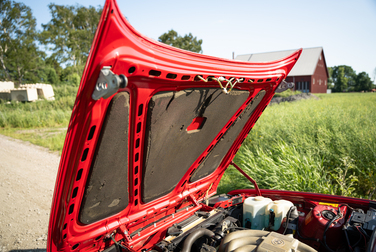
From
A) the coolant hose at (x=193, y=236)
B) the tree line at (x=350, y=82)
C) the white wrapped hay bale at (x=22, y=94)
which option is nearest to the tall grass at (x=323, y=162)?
the coolant hose at (x=193, y=236)

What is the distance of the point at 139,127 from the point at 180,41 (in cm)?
3697

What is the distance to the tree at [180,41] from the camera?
3553cm

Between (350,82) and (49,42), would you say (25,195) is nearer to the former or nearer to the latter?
(49,42)

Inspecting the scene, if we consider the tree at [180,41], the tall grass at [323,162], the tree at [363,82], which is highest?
the tree at [180,41]

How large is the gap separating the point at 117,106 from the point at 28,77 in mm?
38622

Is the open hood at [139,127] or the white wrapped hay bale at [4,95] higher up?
the white wrapped hay bale at [4,95]

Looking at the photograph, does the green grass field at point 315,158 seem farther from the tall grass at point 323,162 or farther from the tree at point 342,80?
the tree at point 342,80

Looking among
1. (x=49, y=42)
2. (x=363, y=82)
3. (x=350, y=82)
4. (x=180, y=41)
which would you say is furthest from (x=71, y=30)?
(x=350, y=82)

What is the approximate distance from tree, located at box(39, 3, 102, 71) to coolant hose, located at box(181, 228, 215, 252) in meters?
36.6

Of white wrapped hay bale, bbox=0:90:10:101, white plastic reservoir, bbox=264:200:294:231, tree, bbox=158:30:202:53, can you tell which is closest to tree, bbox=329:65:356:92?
tree, bbox=158:30:202:53

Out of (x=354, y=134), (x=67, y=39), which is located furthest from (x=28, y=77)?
(x=354, y=134)

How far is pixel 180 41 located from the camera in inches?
1422

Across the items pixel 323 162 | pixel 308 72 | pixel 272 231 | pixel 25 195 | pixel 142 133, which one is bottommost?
pixel 25 195

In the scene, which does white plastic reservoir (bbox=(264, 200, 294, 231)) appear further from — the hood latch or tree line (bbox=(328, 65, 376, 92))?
tree line (bbox=(328, 65, 376, 92))
